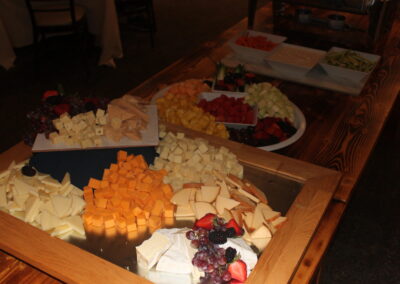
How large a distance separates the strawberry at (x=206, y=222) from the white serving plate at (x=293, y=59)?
119 cm

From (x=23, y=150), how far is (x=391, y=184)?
77.3 inches

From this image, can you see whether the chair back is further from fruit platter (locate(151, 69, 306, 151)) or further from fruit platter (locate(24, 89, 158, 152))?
fruit platter (locate(24, 89, 158, 152))

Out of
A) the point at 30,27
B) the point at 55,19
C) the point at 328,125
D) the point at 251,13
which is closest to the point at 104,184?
the point at 328,125

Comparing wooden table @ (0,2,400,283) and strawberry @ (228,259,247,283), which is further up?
strawberry @ (228,259,247,283)

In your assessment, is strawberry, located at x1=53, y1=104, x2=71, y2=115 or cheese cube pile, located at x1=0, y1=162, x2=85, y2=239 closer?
cheese cube pile, located at x1=0, y1=162, x2=85, y2=239

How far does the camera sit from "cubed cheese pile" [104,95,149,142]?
137cm

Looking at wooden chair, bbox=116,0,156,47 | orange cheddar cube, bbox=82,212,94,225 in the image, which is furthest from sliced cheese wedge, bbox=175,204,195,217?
wooden chair, bbox=116,0,156,47

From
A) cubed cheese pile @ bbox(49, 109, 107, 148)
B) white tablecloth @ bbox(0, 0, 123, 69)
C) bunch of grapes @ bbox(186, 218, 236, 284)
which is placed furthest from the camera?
white tablecloth @ bbox(0, 0, 123, 69)

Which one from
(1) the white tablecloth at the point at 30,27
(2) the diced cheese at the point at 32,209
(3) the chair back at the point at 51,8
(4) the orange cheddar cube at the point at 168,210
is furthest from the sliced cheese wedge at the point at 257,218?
(1) the white tablecloth at the point at 30,27

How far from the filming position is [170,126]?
57.7 inches

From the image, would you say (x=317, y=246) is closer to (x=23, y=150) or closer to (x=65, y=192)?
(x=65, y=192)

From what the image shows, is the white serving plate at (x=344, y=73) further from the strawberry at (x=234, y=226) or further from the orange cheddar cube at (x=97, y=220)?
the orange cheddar cube at (x=97, y=220)

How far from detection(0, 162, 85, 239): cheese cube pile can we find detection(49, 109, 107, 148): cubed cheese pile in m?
0.18

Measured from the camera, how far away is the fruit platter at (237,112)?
1525 mm
